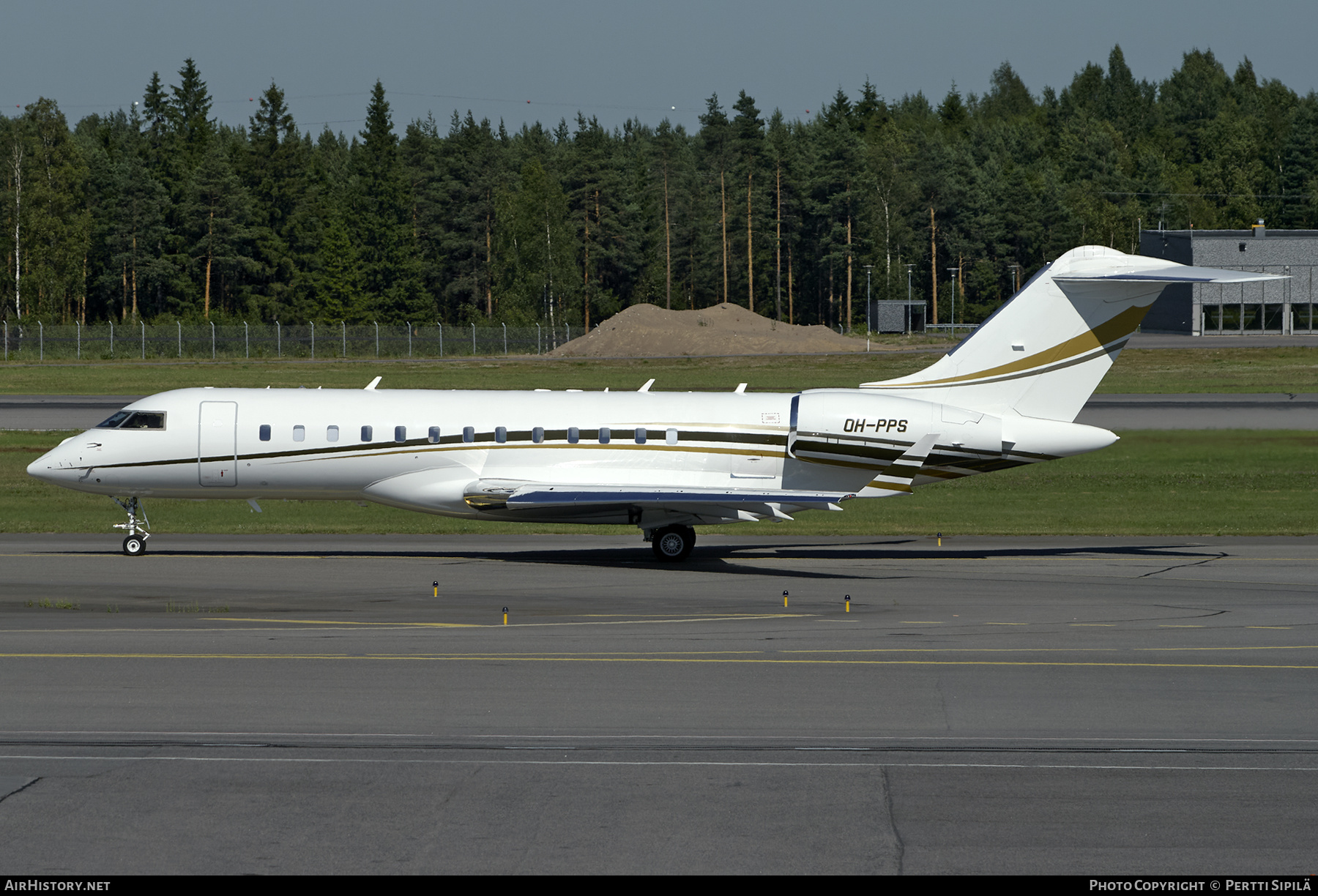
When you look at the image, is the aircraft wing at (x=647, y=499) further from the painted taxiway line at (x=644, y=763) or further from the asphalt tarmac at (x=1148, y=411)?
the asphalt tarmac at (x=1148, y=411)

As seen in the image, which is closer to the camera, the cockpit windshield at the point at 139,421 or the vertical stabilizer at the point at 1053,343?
the cockpit windshield at the point at 139,421

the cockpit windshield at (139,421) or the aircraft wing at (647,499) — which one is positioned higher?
the cockpit windshield at (139,421)

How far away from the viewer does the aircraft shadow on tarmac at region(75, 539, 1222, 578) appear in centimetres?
2625

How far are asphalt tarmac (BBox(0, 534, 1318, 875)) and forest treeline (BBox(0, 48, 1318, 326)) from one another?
96.6 m

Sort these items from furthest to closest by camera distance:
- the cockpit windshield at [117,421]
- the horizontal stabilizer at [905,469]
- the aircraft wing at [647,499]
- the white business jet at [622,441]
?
the cockpit windshield at [117,421]
the white business jet at [622,441]
the horizontal stabilizer at [905,469]
the aircraft wing at [647,499]

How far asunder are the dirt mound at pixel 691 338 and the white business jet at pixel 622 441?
70.7 metres

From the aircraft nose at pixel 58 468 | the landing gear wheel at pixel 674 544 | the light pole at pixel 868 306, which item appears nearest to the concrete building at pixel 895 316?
the light pole at pixel 868 306

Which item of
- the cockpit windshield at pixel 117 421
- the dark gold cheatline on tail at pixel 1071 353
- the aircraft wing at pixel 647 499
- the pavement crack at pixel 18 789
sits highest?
the dark gold cheatline on tail at pixel 1071 353

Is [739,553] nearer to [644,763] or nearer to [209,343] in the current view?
[644,763]

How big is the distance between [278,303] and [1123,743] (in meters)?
112

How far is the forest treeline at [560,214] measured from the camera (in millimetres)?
115500

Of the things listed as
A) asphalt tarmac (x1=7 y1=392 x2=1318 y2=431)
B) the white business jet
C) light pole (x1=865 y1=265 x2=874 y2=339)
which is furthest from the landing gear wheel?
light pole (x1=865 y1=265 x2=874 y2=339)

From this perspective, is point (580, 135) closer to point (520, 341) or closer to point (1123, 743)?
point (520, 341)

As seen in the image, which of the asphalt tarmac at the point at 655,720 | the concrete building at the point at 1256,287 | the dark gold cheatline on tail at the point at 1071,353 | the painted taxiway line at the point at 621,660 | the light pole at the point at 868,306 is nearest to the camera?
the asphalt tarmac at the point at 655,720
